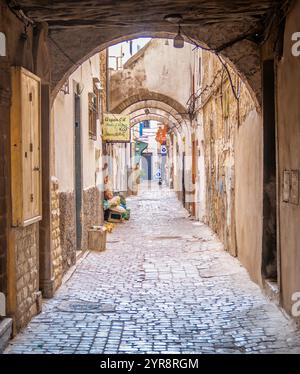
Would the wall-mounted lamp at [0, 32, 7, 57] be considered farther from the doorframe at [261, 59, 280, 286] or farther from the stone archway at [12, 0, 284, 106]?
the doorframe at [261, 59, 280, 286]

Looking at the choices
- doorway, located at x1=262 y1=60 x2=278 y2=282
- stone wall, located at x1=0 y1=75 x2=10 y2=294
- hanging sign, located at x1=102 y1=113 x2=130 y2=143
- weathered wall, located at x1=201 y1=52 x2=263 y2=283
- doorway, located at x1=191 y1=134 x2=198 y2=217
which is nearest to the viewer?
stone wall, located at x1=0 y1=75 x2=10 y2=294

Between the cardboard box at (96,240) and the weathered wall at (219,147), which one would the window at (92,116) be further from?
the weathered wall at (219,147)

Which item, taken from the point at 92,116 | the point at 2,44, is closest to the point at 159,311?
the point at 2,44

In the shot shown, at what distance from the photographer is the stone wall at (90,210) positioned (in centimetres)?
1094

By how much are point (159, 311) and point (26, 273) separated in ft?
5.16

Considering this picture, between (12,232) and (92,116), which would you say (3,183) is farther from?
(92,116)

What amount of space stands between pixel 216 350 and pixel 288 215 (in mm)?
1604

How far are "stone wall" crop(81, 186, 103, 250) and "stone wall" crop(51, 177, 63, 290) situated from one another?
2.76 metres

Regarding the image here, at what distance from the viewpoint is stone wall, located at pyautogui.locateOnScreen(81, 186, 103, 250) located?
431 inches

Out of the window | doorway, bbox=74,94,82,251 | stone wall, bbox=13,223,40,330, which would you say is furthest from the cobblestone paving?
the window

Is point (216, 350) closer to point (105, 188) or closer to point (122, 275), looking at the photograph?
point (122, 275)

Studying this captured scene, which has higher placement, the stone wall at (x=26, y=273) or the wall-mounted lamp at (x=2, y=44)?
the wall-mounted lamp at (x=2, y=44)

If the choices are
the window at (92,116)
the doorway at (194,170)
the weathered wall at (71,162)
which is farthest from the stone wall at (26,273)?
the doorway at (194,170)

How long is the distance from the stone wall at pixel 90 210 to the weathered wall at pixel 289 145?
5.35 metres
